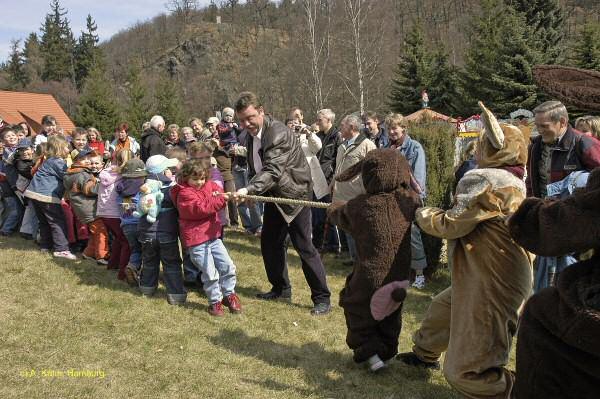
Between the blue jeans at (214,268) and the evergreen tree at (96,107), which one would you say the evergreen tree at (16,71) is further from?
the blue jeans at (214,268)

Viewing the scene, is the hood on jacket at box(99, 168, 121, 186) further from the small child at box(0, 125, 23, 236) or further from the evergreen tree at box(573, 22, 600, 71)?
the evergreen tree at box(573, 22, 600, 71)

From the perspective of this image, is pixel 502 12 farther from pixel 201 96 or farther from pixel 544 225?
pixel 201 96

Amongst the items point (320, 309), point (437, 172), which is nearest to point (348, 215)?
point (320, 309)

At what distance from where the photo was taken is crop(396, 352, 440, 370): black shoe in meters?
4.08

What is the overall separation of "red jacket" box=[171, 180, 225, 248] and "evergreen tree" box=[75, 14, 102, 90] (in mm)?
64130

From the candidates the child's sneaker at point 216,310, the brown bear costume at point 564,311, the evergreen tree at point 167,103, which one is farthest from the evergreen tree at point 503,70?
the brown bear costume at point 564,311

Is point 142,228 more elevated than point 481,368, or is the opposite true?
point 142,228

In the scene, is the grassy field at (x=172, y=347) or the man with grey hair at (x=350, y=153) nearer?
the grassy field at (x=172, y=347)

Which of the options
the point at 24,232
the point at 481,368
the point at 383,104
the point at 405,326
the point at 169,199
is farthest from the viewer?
the point at 383,104

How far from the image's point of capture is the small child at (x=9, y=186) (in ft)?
27.4

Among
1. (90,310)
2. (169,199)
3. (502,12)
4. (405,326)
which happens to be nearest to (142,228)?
(169,199)

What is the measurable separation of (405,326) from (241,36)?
81.5 metres

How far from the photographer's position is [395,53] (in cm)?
4350

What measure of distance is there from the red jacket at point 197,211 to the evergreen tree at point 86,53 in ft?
210
